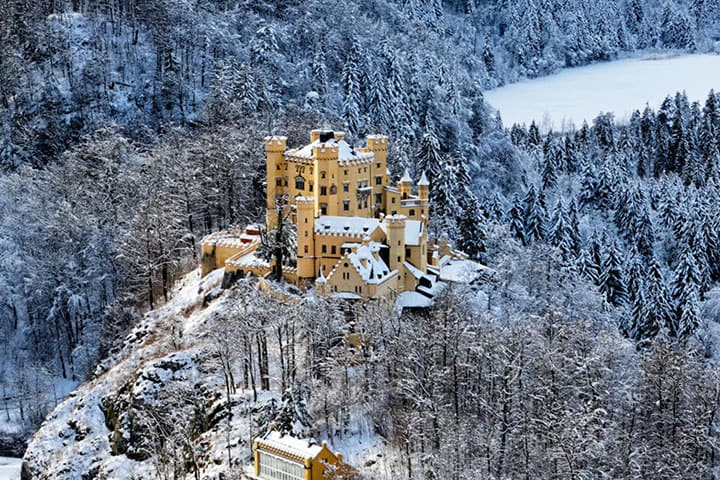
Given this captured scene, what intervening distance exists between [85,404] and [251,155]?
34.8 metres

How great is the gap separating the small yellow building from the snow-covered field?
120ft

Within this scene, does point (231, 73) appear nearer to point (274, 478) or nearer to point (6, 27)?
point (6, 27)

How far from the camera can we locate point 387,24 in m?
193

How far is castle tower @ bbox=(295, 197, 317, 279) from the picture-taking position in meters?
87.8

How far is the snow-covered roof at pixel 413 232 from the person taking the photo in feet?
297

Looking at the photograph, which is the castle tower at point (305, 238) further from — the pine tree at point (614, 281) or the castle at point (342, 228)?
the pine tree at point (614, 281)

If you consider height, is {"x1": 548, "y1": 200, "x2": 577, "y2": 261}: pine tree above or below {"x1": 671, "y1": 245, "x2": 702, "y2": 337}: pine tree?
above

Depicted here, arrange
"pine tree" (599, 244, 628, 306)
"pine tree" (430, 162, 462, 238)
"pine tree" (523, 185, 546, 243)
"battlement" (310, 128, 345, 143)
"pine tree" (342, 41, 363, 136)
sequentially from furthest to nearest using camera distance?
"pine tree" (523, 185, 546, 243) → "pine tree" (342, 41, 363, 136) → "pine tree" (599, 244, 628, 306) → "pine tree" (430, 162, 462, 238) → "battlement" (310, 128, 345, 143)

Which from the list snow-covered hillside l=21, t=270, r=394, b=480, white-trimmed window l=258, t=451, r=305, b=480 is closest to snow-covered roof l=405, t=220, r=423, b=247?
snow-covered hillside l=21, t=270, r=394, b=480

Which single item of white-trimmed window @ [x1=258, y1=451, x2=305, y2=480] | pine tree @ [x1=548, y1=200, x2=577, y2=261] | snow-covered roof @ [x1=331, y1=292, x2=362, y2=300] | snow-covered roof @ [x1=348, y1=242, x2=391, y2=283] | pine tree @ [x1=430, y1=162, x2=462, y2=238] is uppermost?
snow-covered roof @ [x1=348, y1=242, x2=391, y2=283]

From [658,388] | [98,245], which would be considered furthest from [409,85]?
[658,388]

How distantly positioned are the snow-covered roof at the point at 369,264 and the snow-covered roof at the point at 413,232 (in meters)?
5.09

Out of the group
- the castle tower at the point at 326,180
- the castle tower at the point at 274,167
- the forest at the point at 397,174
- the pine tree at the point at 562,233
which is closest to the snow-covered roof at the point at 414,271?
the forest at the point at 397,174

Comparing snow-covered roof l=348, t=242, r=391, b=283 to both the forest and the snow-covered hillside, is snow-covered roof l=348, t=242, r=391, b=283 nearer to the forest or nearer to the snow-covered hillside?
the forest
